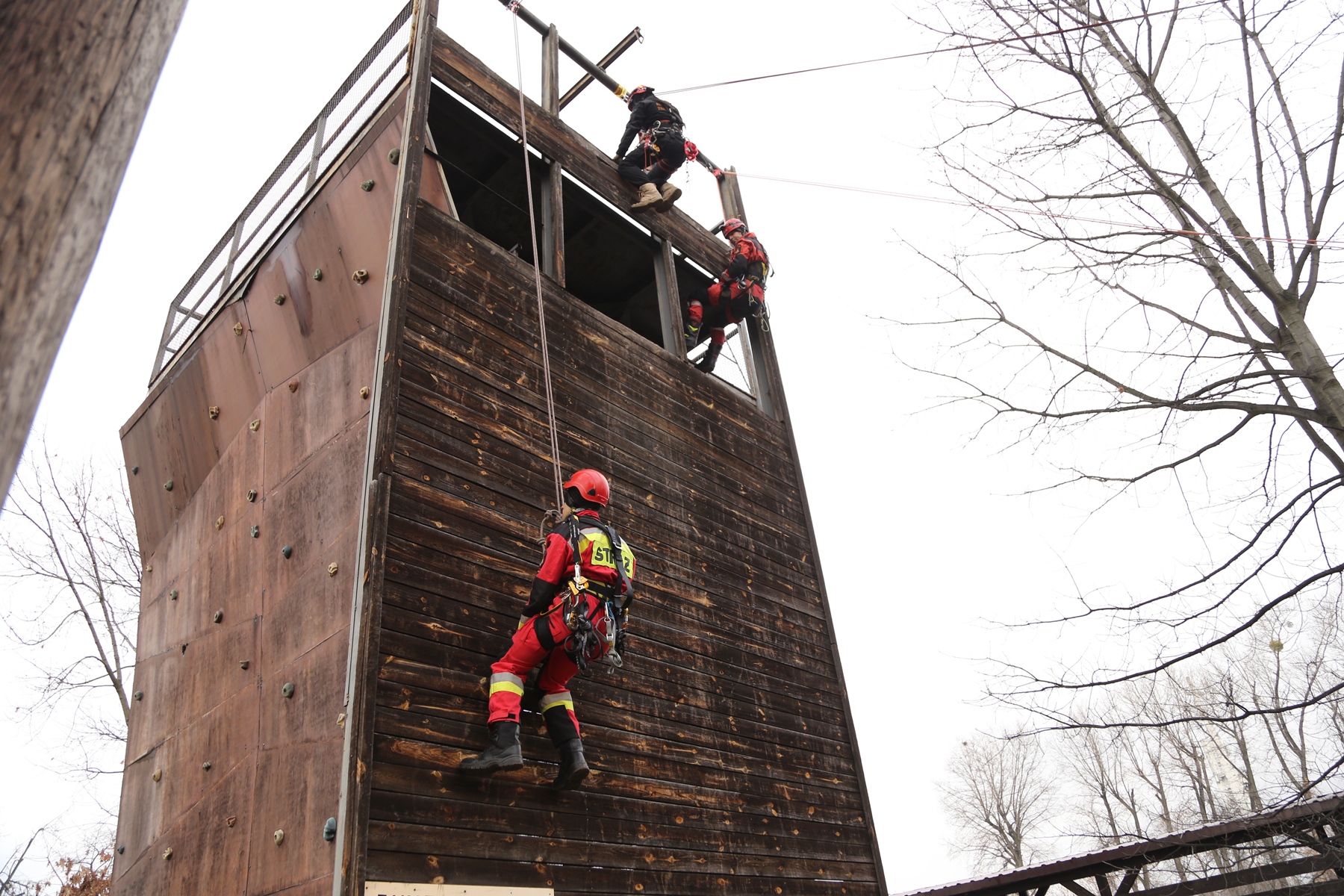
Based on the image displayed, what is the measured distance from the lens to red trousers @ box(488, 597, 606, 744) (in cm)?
472

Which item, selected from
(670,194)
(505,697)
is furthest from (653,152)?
(505,697)

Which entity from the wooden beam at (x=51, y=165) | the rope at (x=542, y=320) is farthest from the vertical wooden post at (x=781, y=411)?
the wooden beam at (x=51, y=165)

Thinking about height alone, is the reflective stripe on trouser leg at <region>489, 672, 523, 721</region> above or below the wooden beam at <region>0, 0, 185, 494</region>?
above

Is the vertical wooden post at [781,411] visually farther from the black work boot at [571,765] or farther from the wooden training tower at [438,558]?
the black work boot at [571,765]

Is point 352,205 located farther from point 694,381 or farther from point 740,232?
point 740,232

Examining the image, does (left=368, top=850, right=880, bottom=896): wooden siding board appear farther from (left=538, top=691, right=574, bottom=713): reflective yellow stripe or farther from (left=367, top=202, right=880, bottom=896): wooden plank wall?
(left=538, top=691, right=574, bottom=713): reflective yellow stripe

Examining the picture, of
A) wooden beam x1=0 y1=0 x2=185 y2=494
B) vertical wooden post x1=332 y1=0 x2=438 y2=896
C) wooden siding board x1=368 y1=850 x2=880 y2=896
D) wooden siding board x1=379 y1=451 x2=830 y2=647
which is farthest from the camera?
wooden siding board x1=379 y1=451 x2=830 y2=647

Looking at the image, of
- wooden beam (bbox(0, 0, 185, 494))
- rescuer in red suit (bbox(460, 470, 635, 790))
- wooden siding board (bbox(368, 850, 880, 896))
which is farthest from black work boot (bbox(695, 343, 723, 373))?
wooden beam (bbox(0, 0, 185, 494))

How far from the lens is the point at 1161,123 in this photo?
6879 millimetres

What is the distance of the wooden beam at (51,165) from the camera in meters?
0.94

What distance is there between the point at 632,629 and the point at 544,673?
140 centimetres

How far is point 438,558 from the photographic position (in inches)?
203

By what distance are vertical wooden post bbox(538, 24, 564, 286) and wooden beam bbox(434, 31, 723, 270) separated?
0.70 ft

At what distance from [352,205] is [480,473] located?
7.78ft
